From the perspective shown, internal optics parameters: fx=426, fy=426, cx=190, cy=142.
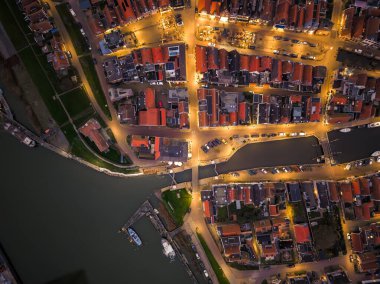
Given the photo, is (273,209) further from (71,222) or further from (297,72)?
(71,222)

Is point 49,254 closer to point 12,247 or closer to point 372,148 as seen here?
point 12,247

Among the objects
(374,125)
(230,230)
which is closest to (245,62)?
(374,125)

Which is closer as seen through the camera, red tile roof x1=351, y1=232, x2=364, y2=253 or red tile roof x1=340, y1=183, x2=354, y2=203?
red tile roof x1=351, y1=232, x2=364, y2=253

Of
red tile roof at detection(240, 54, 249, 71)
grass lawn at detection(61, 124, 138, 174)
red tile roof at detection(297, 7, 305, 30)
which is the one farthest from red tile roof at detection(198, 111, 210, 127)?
red tile roof at detection(297, 7, 305, 30)

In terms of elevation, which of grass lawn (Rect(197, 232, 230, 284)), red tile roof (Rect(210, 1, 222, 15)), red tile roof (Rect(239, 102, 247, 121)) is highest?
red tile roof (Rect(210, 1, 222, 15))

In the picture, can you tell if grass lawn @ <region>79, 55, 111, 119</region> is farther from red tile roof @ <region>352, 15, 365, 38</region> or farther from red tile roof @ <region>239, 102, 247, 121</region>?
red tile roof @ <region>352, 15, 365, 38</region>

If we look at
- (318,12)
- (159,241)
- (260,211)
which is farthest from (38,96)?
(318,12)
